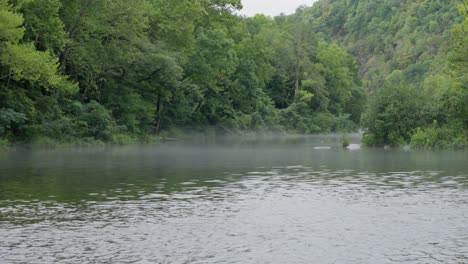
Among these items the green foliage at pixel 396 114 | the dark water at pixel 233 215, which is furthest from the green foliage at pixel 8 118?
the green foliage at pixel 396 114

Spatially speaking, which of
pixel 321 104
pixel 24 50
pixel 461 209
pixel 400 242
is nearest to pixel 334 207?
pixel 461 209

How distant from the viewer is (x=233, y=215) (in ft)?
61.2

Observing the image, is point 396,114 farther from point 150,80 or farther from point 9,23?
point 9,23

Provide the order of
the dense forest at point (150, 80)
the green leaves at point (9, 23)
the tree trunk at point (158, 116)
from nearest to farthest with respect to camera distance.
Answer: the green leaves at point (9, 23), the dense forest at point (150, 80), the tree trunk at point (158, 116)

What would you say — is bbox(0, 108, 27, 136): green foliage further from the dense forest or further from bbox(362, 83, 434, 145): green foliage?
bbox(362, 83, 434, 145): green foliage

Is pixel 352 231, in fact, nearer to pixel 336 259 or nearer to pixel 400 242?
pixel 400 242

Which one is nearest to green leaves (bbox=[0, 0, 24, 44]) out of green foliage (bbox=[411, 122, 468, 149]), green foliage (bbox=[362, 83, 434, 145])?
green foliage (bbox=[362, 83, 434, 145])

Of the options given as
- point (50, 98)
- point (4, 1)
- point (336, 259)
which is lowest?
point (336, 259)

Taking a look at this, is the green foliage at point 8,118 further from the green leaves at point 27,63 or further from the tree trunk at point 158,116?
the tree trunk at point 158,116

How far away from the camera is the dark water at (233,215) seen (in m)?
13.9

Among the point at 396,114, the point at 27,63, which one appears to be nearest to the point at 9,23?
the point at 27,63

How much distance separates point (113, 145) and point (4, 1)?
18.2 metres

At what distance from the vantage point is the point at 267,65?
346ft

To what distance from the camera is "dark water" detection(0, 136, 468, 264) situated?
13945mm
